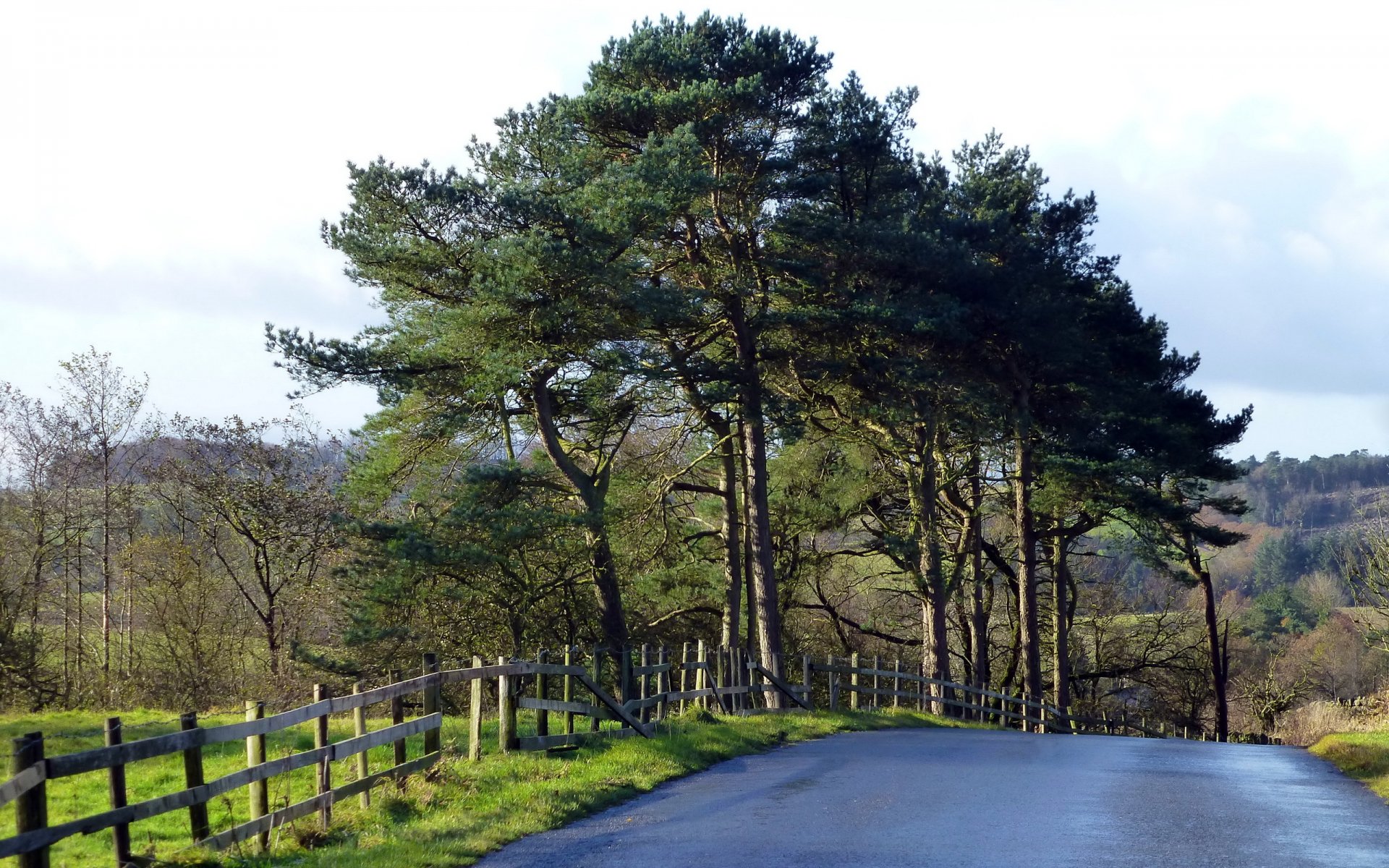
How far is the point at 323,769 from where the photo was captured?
9.64 metres

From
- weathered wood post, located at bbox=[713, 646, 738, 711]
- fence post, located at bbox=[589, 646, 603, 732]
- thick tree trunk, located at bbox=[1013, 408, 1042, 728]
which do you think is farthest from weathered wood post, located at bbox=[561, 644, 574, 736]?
thick tree trunk, located at bbox=[1013, 408, 1042, 728]

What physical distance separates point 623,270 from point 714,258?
15.3 feet

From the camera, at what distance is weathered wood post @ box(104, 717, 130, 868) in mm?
7492

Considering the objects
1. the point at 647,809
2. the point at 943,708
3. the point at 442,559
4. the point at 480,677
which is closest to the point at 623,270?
the point at 442,559

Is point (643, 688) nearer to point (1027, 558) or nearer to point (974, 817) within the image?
point (974, 817)

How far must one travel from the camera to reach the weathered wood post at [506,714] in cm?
1288

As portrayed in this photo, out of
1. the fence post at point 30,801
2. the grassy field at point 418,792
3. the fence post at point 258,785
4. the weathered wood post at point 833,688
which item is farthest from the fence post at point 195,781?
the weathered wood post at point 833,688

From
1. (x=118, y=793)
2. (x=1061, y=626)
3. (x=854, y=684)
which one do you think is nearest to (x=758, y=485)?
(x=854, y=684)

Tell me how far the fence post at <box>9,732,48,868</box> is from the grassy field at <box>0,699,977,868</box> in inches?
53.4

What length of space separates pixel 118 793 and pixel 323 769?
6.89 ft

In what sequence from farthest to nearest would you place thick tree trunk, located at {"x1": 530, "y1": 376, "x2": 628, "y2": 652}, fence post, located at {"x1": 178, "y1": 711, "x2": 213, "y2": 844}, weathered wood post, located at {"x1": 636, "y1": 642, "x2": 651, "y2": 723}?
thick tree trunk, located at {"x1": 530, "y1": 376, "x2": 628, "y2": 652}, weathered wood post, located at {"x1": 636, "y1": 642, "x2": 651, "y2": 723}, fence post, located at {"x1": 178, "y1": 711, "x2": 213, "y2": 844}

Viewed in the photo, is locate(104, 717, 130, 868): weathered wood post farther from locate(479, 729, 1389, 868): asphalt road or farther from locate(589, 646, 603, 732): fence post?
locate(589, 646, 603, 732): fence post

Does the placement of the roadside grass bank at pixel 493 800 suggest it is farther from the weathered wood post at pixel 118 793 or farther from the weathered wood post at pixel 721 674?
the weathered wood post at pixel 721 674

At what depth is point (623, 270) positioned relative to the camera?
2253 centimetres
